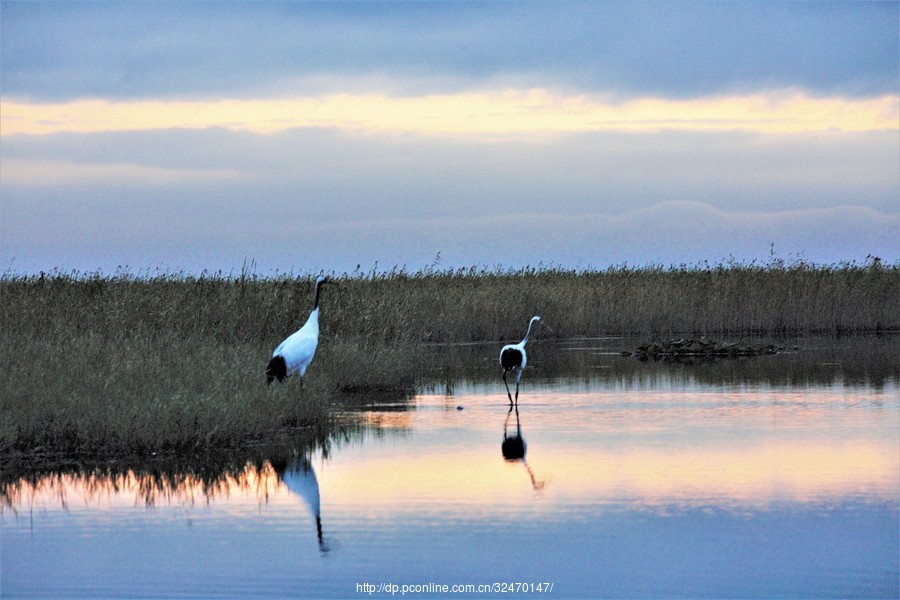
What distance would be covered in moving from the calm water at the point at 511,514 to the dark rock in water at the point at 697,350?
27.5 feet

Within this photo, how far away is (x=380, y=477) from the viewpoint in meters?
9.95

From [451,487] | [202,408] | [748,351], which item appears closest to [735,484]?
[451,487]

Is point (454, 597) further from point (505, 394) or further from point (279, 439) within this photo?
point (505, 394)

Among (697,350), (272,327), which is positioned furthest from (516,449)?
(697,350)

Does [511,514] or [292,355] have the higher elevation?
[292,355]

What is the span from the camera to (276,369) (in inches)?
542

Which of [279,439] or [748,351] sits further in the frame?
[748,351]

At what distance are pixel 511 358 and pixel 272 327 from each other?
16.2ft

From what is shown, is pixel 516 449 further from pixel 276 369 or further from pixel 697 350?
pixel 697 350

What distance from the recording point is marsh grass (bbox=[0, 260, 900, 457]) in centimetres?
1123

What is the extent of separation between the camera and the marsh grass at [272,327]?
1123cm

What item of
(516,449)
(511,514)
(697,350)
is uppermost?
(697,350)

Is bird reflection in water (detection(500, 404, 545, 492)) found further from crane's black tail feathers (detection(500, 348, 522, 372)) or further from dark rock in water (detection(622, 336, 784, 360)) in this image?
dark rock in water (detection(622, 336, 784, 360))

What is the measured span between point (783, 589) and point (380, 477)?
4168 mm
